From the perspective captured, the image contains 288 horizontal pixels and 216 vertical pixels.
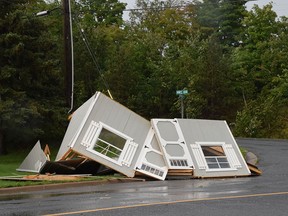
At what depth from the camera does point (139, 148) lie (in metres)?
17.5

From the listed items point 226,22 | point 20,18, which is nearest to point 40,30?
point 20,18

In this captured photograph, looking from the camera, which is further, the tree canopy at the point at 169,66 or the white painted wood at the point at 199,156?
the tree canopy at the point at 169,66

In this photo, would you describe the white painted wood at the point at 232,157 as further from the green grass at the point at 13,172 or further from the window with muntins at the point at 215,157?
the green grass at the point at 13,172

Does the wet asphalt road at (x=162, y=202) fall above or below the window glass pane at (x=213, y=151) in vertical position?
above

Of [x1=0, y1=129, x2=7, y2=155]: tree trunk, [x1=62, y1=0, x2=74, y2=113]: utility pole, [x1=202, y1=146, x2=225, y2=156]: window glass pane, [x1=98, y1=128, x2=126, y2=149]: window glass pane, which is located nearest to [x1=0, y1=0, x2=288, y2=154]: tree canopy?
[x1=0, y1=129, x2=7, y2=155]: tree trunk

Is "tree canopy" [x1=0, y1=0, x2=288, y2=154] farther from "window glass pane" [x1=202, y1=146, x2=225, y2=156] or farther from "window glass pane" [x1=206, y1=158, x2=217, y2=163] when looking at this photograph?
"window glass pane" [x1=206, y1=158, x2=217, y2=163]

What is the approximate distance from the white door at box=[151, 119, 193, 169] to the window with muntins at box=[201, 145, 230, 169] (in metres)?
0.89

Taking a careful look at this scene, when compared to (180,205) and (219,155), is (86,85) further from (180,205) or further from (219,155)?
(180,205)

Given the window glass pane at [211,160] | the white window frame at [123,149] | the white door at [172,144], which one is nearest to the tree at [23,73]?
the white window frame at [123,149]

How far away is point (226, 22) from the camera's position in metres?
49.8

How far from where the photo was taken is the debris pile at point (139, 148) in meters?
17.1

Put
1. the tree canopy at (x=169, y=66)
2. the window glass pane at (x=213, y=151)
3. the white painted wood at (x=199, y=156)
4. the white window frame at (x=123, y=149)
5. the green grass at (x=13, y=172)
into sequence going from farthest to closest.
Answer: the tree canopy at (x=169, y=66) < the window glass pane at (x=213, y=151) < the white painted wood at (x=199, y=156) < the white window frame at (x=123, y=149) < the green grass at (x=13, y=172)

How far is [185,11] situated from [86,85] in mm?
17246

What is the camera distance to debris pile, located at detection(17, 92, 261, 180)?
56.1ft
